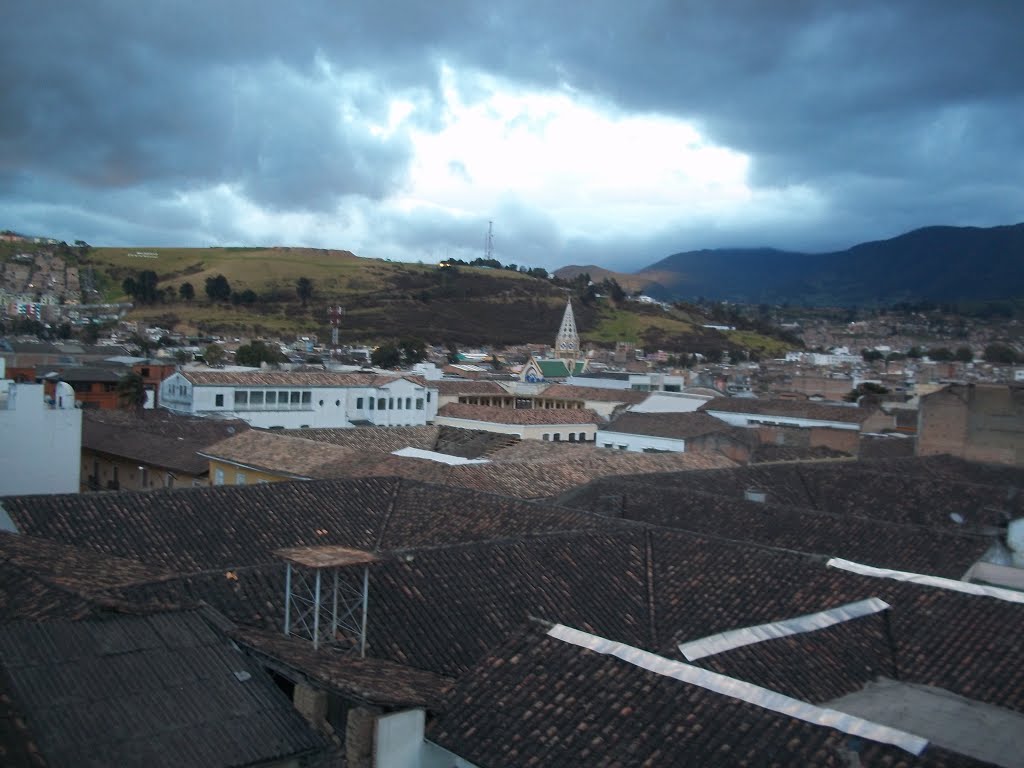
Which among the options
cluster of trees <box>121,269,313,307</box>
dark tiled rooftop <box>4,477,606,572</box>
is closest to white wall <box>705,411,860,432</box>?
dark tiled rooftop <box>4,477,606,572</box>

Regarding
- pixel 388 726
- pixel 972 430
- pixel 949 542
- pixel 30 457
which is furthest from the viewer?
pixel 972 430

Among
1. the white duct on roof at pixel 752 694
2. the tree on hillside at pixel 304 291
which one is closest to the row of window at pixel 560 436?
the white duct on roof at pixel 752 694

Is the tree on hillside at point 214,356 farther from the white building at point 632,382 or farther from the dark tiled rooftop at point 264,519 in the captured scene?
the dark tiled rooftop at point 264,519

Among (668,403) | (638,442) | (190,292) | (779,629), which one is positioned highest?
(190,292)

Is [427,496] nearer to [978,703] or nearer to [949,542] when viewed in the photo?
[949,542]

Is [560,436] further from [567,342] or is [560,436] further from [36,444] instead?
[567,342]

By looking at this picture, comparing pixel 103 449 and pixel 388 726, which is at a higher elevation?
pixel 388 726

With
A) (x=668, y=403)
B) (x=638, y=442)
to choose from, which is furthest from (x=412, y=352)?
(x=638, y=442)

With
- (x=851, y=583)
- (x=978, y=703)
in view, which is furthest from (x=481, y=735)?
(x=851, y=583)

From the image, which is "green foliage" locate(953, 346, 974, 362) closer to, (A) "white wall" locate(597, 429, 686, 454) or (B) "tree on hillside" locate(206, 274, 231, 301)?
(A) "white wall" locate(597, 429, 686, 454)
